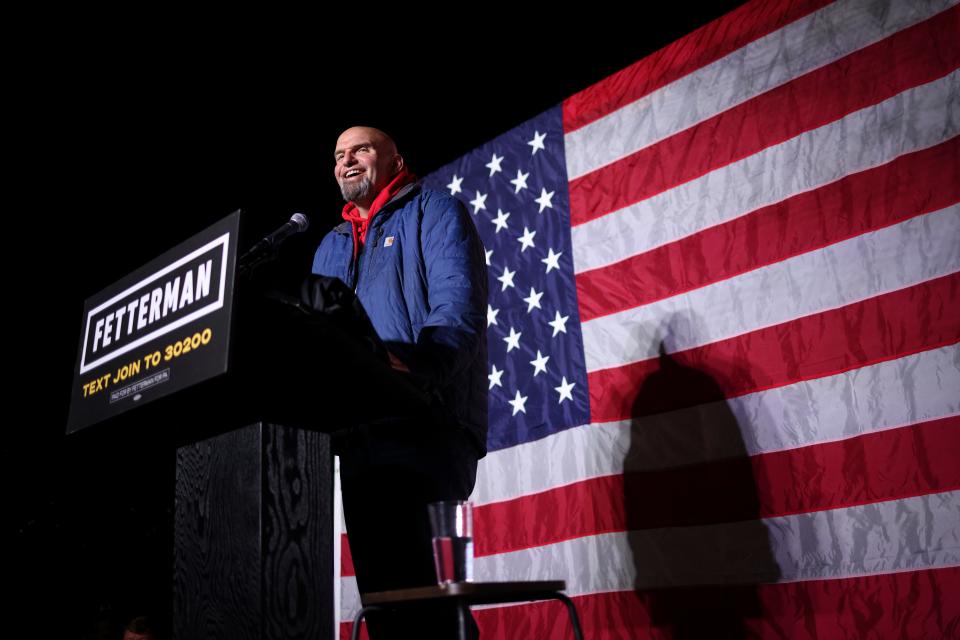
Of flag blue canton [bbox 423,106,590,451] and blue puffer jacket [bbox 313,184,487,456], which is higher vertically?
flag blue canton [bbox 423,106,590,451]

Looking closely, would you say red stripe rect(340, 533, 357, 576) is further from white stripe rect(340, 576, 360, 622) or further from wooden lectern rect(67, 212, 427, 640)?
wooden lectern rect(67, 212, 427, 640)

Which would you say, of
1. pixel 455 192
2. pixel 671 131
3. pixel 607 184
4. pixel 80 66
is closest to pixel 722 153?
pixel 671 131

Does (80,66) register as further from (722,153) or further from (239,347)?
(239,347)

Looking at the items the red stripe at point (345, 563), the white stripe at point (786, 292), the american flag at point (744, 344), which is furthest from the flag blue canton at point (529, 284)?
the red stripe at point (345, 563)

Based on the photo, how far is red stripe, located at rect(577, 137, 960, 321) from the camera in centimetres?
195

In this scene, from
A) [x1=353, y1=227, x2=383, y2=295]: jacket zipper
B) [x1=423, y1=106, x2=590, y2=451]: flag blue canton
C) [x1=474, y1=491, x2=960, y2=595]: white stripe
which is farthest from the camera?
[x1=423, y1=106, x2=590, y2=451]: flag blue canton

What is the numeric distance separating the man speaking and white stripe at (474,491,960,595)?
998 mm

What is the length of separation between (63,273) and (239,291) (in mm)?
3238

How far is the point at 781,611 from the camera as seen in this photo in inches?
75.2

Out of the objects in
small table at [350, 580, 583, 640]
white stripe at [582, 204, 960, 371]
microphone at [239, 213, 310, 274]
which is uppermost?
white stripe at [582, 204, 960, 371]

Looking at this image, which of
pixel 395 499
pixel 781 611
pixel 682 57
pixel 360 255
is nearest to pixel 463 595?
pixel 395 499

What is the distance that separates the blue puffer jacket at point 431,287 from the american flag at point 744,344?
3.27ft

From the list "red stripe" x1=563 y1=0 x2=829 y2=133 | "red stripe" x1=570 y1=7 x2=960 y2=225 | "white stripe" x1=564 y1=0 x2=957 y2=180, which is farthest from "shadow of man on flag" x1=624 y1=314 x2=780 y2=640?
"red stripe" x1=563 y1=0 x2=829 y2=133

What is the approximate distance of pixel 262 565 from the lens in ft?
2.85
